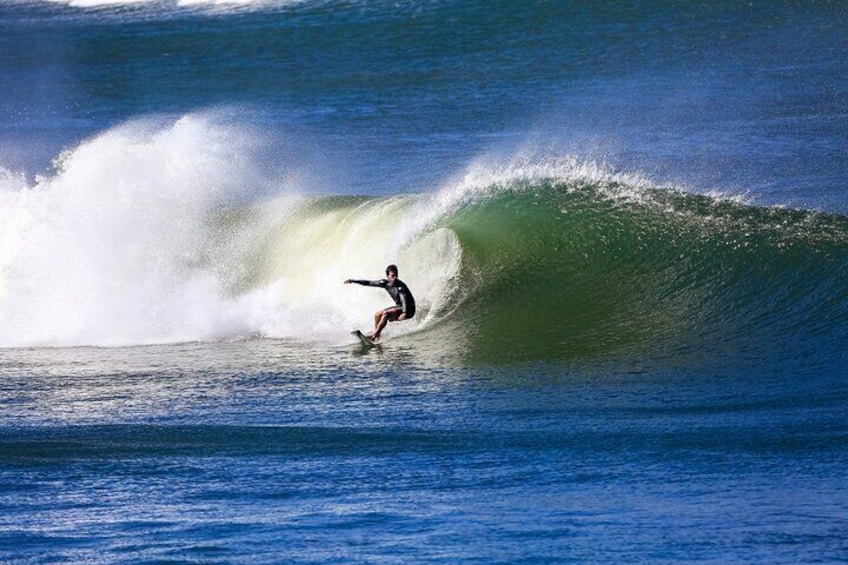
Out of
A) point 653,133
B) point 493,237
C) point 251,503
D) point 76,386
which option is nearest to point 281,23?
point 653,133

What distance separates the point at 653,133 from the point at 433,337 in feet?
46.8

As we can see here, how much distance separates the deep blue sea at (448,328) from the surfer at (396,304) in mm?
260

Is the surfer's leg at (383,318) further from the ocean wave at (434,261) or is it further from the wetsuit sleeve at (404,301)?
the ocean wave at (434,261)

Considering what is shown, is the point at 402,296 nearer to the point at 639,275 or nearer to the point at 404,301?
the point at 404,301

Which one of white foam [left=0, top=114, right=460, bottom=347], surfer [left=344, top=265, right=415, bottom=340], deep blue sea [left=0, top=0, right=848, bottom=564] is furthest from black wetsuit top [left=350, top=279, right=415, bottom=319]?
white foam [left=0, top=114, right=460, bottom=347]

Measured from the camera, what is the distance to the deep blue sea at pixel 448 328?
973 cm

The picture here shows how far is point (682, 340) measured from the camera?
1487 centimetres

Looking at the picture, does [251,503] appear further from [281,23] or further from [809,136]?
[281,23]

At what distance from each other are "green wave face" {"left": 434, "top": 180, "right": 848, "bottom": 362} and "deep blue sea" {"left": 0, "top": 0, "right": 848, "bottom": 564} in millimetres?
55

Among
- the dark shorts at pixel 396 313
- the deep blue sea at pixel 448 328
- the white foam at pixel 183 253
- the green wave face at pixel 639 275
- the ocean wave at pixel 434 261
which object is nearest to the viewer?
the deep blue sea at pixel 448 328

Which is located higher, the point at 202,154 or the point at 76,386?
the point at 202,154

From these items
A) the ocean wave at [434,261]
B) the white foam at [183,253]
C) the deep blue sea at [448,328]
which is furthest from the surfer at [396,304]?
the white foam at [183,253]

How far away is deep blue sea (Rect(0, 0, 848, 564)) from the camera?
973 centimetres

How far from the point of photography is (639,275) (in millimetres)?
17109
